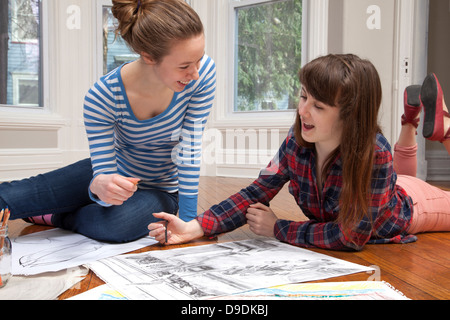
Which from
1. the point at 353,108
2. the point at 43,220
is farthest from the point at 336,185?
the point at 43,220

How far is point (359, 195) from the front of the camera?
3.10ft

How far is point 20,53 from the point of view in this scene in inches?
119

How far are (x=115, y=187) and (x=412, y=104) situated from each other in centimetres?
114

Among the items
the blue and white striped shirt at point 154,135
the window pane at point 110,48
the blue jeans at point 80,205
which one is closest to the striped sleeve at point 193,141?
the blue and white striped shirt at point 154,135

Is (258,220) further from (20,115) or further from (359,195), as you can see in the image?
(20,115)

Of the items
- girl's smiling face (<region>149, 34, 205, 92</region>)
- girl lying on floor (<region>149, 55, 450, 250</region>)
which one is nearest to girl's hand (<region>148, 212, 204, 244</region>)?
girl lying on floor (<region>149, 55, 450, 250</region>)

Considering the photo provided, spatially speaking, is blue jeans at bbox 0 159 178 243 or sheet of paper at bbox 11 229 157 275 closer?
sheet of paper at bbox 11 229 157 275

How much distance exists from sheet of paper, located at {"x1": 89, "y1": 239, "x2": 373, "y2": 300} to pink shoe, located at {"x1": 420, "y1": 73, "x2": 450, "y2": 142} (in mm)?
737

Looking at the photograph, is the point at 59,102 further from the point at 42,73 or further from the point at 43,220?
the point at 43,220

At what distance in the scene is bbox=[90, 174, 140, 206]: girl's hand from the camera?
94cm

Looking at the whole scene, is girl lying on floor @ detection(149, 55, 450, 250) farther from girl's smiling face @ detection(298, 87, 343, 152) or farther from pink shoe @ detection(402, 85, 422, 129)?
pink shoe @ detection(402, 85, 422, 129)

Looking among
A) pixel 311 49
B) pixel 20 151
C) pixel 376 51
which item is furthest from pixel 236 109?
pixel 20 151

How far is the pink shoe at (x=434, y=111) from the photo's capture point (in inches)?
55.6

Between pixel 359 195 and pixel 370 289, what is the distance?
26 centimetres
